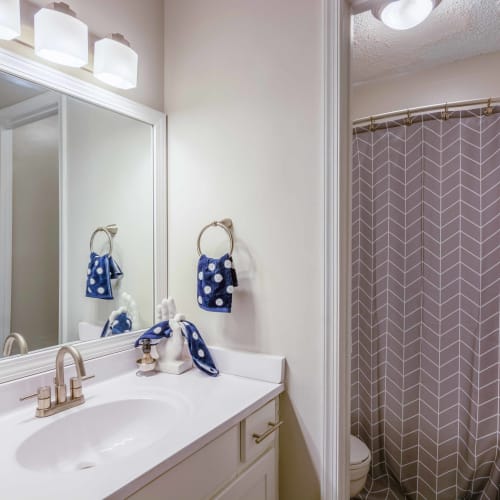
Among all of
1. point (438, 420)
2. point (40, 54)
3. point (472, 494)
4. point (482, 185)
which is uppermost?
point (40, 54)

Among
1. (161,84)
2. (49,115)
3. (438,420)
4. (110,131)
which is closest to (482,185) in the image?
(438,420)

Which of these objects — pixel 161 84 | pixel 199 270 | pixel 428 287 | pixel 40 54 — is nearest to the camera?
pixel 40 54

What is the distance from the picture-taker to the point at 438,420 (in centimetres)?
191

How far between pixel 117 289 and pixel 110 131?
612 mm

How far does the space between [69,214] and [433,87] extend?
2168mm

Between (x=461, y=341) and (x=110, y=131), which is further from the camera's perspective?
(x=461, y=341)

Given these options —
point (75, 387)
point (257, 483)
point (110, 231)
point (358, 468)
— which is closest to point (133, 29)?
point (110, 231)

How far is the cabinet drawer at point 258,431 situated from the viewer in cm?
107

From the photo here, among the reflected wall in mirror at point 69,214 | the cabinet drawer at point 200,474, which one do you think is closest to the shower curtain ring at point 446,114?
the reflected wall in mirror at point 69,214

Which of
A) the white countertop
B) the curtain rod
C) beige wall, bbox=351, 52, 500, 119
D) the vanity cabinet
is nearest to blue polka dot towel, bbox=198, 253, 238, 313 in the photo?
the white countertop

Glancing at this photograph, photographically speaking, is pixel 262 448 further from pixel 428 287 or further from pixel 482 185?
pixel 482 185

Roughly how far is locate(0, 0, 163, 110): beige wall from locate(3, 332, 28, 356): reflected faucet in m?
0.85

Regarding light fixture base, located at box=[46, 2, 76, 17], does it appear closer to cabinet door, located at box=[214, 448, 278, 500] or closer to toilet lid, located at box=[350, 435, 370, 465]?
cabinet door, located at box=[214, 448, 278, 500]

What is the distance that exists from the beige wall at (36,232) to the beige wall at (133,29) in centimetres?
25
